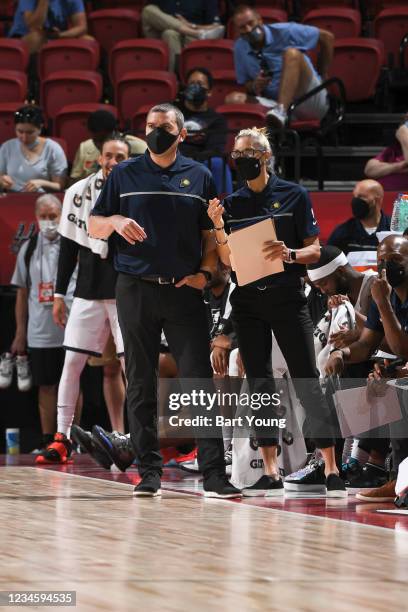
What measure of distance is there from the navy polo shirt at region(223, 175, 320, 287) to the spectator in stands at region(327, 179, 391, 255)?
1.92 metres

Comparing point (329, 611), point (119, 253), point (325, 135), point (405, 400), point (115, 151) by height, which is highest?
point (325, 135)

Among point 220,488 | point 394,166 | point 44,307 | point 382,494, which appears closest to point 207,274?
point 220,488

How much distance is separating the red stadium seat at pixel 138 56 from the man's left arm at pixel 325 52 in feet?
5.03

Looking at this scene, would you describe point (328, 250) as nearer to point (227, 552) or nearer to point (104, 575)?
point (227, 552)

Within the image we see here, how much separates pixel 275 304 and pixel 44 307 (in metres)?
3.19

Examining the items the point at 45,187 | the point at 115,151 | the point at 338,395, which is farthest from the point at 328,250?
the point at 45,187

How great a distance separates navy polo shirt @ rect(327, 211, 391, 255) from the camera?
727 centimetres

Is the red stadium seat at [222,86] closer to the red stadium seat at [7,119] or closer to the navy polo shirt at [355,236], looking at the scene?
the red stadium seat at [7,119]

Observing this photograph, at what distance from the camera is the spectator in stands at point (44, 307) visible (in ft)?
26.8

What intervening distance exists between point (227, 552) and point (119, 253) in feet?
6.65

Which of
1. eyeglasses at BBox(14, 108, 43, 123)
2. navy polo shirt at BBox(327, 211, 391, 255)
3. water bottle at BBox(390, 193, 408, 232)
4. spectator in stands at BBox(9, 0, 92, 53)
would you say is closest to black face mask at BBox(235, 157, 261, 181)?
water bottle at BBox(390, 193, 408, 232)

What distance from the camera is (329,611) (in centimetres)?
274

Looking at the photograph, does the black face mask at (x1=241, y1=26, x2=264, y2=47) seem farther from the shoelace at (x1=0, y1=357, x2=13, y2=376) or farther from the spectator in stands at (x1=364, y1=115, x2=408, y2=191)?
the shoelace at (x1=0, y1=357, x2=13, y2=376)

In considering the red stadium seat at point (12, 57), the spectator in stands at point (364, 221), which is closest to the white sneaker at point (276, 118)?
the spectator in stands at point (364, 221)
